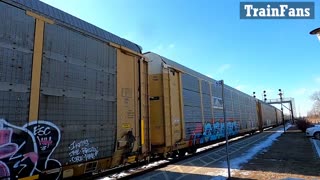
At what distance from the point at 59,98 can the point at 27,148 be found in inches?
42.9

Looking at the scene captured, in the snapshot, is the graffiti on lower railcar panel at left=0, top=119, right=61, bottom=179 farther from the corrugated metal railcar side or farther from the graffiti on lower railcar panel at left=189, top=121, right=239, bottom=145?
the graffiti on lower railcar panel at left=189, top=121, right=239, bottom=145

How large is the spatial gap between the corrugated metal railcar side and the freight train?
0.02 meters

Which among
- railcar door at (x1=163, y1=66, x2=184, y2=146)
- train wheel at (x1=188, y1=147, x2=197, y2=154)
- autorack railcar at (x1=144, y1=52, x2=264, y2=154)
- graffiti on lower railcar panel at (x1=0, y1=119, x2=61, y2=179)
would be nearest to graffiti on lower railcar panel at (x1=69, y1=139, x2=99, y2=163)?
graffiti on lower railcar panel at (x1=0, y1=119, x2=61, y2=179)

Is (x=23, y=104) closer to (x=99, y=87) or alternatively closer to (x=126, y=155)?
(x=99, y=87)

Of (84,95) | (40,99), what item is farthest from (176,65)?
(40,99)

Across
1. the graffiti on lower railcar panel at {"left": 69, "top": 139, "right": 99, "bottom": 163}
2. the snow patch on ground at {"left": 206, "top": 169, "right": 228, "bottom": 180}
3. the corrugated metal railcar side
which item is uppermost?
the corrugated metal railcar side

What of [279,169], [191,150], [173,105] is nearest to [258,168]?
[279,169]

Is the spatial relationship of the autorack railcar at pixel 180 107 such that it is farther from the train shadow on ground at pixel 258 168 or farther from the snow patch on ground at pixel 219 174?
the snow patch on ground at pixel 219 174

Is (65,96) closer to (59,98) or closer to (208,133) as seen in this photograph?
(59,98)

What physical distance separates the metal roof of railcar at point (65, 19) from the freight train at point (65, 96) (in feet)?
0.08

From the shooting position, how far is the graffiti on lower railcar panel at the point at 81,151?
5379mm

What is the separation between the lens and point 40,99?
4.80 m

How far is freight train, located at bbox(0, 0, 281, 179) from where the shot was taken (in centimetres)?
438

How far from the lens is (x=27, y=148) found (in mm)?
4453
